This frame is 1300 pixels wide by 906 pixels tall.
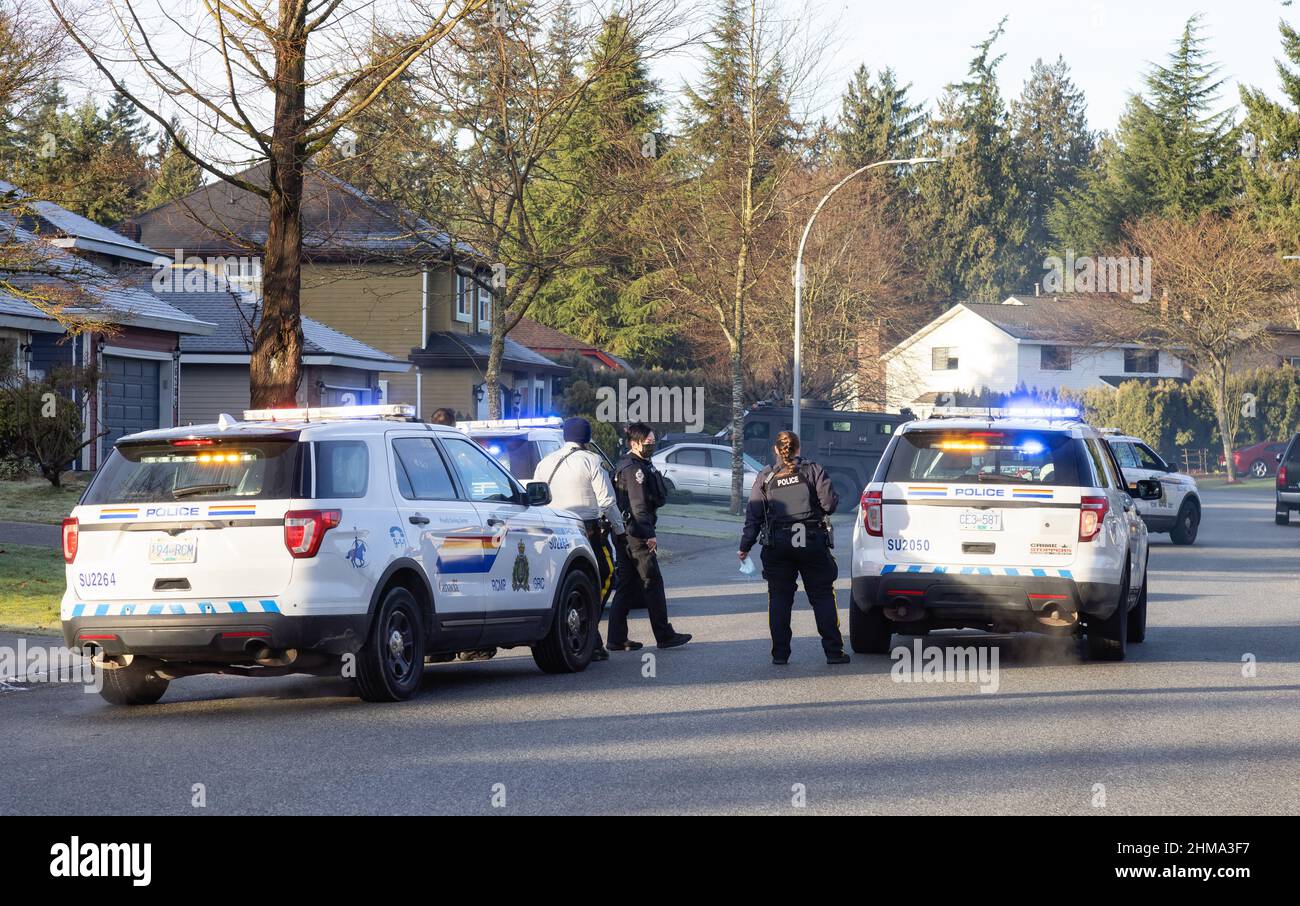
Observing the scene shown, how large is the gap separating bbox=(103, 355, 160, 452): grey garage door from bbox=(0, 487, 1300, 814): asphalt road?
22.5m

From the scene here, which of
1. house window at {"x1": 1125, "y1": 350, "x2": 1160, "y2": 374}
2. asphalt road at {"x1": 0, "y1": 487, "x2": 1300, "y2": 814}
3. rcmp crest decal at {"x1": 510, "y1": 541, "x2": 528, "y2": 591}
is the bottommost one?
asphalt road at {"x1": 0, "y1": 487, "x2": 1300, "y2": 814}

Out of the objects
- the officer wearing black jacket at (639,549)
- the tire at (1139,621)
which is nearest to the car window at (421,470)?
the officer wearing black jacket at (639,549)

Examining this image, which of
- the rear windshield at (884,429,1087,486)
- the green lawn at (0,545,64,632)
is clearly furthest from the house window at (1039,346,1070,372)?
the rear windshield at (884,429,1087,486)

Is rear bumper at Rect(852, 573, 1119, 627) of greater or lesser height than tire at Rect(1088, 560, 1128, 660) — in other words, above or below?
above

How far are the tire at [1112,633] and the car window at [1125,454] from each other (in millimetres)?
13702

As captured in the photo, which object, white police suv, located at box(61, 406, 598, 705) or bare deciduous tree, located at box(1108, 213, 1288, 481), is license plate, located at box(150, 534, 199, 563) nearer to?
white police suv, located at box(61, 406, 598, 705)

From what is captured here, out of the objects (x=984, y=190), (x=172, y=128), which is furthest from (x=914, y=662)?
(x=984, y=190)

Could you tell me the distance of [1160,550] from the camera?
2728 cm

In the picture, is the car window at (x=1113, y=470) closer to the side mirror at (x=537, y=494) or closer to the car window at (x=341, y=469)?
the side mirror at (x=537, y=494)

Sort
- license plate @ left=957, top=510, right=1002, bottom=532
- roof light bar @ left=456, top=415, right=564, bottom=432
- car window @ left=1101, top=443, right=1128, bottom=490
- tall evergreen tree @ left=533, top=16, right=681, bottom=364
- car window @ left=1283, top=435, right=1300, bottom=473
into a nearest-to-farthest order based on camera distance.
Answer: license plate @ left=957, top=510, right=1002, bottom=532 → car window @ left=1101, top=443, right=1128, bottom=490 → roof light bar @ left=456, top=415, right=564, bottom=432 → tall evergreen tree @ left=533, top=16, right=681, bottom=364 → car window @ left=1283, top=435, right=1300, bottom=473

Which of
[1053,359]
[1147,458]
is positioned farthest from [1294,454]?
[1053,359]

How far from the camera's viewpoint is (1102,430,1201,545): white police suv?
87.3ft

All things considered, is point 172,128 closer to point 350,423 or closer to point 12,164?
point 12,164
